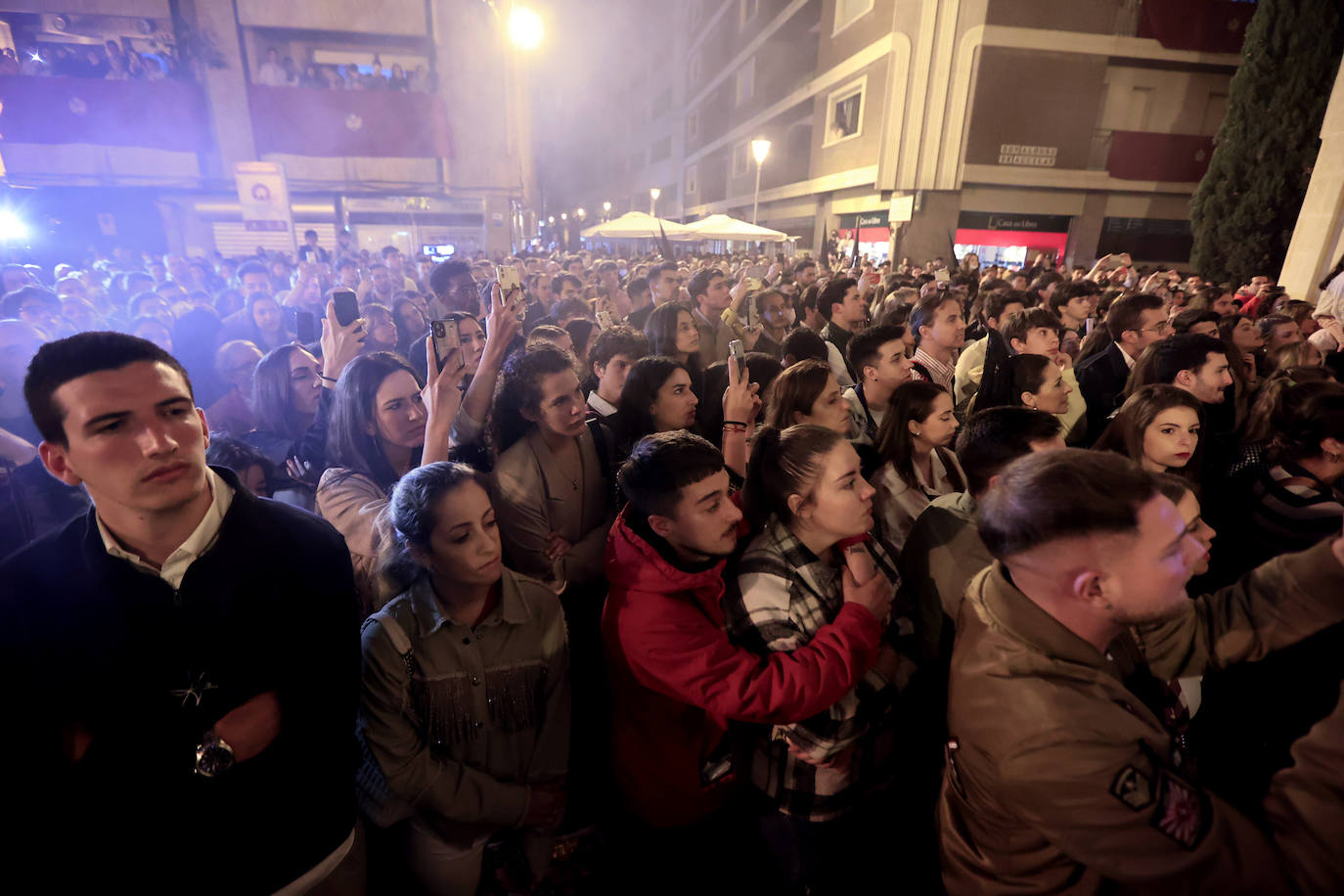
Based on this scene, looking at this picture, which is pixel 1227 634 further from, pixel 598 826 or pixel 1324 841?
pixel 598 826

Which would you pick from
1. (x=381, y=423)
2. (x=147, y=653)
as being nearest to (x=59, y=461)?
(x=147, y=653)

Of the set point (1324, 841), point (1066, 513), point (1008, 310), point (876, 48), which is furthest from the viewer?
point (876, 48)

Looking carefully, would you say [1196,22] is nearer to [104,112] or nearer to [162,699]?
[162,699]

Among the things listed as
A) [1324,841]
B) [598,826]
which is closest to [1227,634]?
[1324,841]

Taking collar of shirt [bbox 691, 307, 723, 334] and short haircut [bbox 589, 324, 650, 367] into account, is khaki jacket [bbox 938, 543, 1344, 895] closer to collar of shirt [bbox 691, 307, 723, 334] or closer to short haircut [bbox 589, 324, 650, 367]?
short haircut [bbox 589, 324, 650, 367]

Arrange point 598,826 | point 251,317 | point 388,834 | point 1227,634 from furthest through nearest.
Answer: point 251,317
point 598,826
point 388,834
point 1227,634

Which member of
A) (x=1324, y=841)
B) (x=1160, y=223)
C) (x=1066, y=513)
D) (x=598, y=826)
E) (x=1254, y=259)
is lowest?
(x=598, y=826)

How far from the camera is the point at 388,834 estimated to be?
2.44m

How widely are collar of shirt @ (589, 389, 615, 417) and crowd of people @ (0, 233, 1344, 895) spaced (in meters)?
0.05

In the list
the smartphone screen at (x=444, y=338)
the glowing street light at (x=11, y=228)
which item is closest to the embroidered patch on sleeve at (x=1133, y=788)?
the smartphone screen at (x=444, y=338)

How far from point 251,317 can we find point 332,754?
7152 millimetres

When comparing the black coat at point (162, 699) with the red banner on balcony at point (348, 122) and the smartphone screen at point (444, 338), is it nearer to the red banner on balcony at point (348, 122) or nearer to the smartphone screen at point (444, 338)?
the smartphone screen at point (444, 338)

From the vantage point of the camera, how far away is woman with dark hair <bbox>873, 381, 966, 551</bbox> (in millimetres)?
3121

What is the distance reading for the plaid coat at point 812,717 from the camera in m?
2.08
